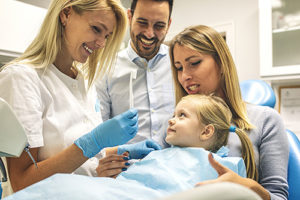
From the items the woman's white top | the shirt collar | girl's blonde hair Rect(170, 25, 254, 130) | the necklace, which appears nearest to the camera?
the woman's white top

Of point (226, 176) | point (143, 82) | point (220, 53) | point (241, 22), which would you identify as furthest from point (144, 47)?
point (241, 22)

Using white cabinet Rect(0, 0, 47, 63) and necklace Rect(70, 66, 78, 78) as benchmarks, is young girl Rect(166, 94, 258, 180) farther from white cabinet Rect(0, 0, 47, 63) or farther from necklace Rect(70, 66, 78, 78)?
white cabinet Rect(0, 0, 47, 63)

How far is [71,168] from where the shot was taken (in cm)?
109

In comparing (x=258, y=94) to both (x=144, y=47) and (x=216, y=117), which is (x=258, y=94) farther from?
(x=144, y=47)

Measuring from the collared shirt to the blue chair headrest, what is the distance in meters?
0.50

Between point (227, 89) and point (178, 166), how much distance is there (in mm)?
506

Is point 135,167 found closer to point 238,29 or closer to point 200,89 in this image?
point 200,89

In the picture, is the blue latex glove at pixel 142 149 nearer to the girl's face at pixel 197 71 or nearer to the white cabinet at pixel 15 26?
the girl's face at pixel 197 71

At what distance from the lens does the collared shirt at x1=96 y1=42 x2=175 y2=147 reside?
1.82 metres

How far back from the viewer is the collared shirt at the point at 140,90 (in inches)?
71.6

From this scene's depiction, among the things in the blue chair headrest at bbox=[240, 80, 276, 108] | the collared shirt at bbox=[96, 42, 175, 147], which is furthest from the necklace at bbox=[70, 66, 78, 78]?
the blue chair headrest at bbox=[240, 80, 276, 108]

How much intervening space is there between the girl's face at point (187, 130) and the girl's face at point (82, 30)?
1.80ft

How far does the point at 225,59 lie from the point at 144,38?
0.64 m

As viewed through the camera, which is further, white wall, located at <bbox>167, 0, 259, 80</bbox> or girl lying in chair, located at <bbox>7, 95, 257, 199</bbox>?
white wall, located at <bbox>167, 0, 259, 80</bbox>
